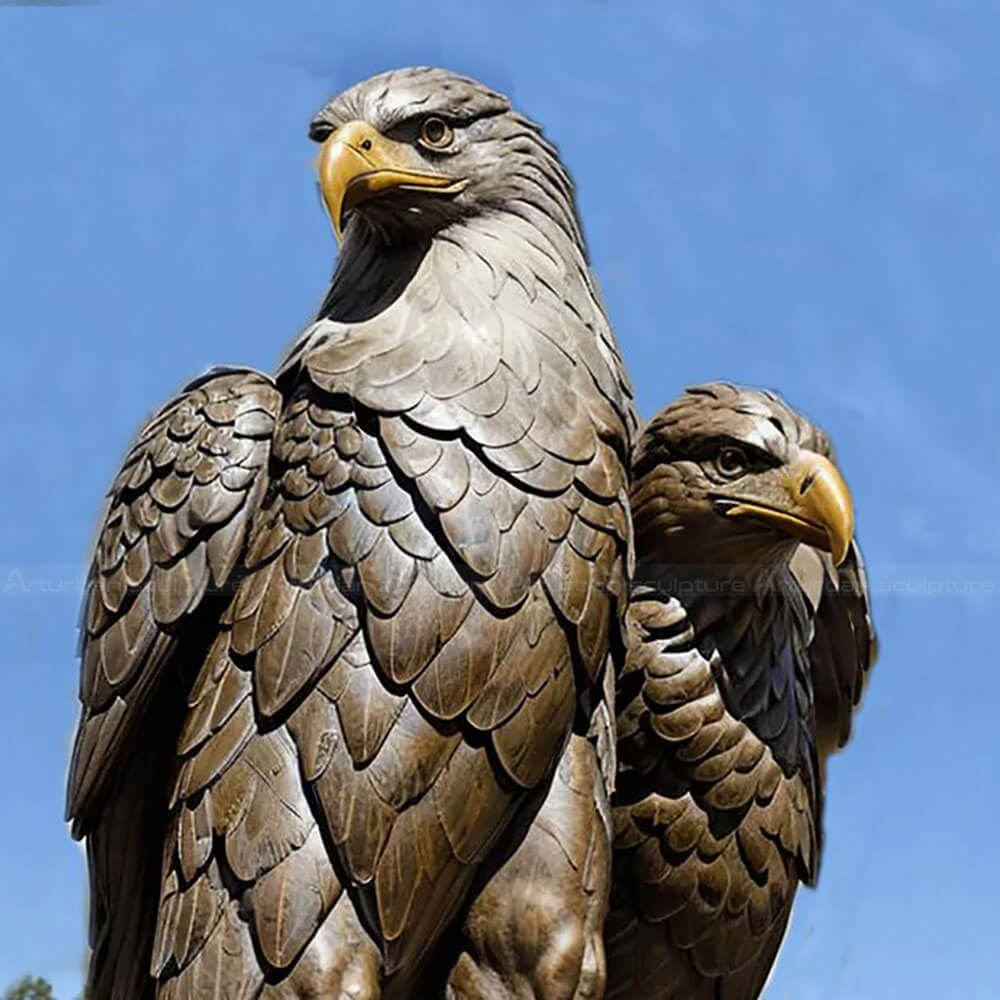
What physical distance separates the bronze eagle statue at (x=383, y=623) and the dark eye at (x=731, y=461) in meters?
0.22

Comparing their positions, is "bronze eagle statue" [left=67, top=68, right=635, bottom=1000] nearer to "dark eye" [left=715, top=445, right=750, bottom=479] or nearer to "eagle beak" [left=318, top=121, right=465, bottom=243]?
"eagle beak" [left=318, top=121, right=465, bottom=243]

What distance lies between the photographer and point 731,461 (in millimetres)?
2977

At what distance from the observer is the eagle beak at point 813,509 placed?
285cm

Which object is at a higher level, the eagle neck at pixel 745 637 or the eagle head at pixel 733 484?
the eagle head at pixel 733 484

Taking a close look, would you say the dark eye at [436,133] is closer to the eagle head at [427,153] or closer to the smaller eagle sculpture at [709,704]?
the eagle head at [427,153]

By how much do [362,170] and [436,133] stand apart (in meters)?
0.16

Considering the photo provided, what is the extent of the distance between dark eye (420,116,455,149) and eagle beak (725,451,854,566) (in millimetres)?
731

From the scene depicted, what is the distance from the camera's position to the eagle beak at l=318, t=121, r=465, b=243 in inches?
103

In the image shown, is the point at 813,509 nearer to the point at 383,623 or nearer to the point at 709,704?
the point at 709,704

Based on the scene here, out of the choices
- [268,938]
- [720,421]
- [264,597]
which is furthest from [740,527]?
[268,938]

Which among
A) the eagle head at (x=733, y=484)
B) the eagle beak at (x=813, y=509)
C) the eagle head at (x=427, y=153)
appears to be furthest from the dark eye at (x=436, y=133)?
the eagle beak at (x=813, y=509)

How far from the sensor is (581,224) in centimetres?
294

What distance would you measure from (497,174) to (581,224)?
208 mm

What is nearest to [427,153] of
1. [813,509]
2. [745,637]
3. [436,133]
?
[436,133]
